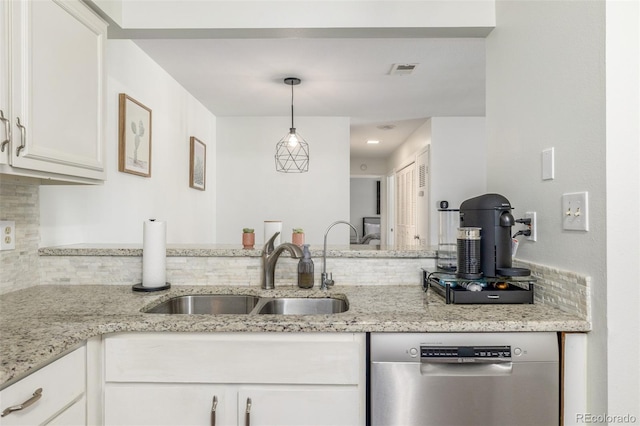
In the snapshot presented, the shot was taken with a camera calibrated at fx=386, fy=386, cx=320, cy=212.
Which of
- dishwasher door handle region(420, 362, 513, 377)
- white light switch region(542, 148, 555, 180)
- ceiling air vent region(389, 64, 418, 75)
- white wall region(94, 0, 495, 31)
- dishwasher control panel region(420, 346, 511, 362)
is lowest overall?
dishwasher door handle region(420, 362, 513, 377)

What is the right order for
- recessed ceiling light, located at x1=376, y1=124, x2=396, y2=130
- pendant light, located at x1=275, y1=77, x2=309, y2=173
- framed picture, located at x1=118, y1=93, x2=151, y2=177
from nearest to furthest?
1. framed picture, located at x1=118, y1=93, x2=151, y2=177
2. pendant light, located at x1=275, y1=77, x2=309, y2=173
3. recessed ceiling light, located at x1=376, y1=124, x2=396, y2=130

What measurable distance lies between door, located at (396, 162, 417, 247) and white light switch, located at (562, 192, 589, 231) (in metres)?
4.02

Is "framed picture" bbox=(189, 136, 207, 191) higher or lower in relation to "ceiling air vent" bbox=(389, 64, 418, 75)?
lower

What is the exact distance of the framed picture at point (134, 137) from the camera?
231cm

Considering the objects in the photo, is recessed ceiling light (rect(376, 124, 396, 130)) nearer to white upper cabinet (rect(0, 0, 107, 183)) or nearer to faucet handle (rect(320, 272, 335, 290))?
faucet handle (rect(320, 272, 335, 290))

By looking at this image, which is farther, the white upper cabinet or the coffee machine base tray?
the coffee machine base tray

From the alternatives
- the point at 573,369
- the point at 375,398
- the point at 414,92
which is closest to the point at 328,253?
the point at 375,398

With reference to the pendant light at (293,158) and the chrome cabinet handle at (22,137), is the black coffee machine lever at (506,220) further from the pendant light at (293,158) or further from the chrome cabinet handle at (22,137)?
the pendant light at (293,158)

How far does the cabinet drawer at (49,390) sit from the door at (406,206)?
4519 millimetres

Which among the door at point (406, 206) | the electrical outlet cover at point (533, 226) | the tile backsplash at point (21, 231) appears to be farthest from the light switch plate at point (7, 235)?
the door at point (406, 206)

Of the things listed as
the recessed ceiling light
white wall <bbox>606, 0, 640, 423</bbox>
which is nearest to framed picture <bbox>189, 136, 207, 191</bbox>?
the recessed ceiling light

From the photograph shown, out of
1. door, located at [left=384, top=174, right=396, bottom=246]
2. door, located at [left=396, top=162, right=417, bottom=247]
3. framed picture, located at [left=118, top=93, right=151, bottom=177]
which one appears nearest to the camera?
framed picture, located at [left=118, top=93, right=151, bottom=177]

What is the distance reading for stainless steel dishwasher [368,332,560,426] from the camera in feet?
3.88

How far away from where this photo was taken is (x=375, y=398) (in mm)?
1188
